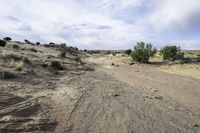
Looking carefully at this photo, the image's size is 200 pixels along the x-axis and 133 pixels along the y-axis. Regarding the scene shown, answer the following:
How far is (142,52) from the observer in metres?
46.4

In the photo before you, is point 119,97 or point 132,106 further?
point 119,97

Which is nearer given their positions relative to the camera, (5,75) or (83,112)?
(83,112)

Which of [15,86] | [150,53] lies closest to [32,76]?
[15,86]

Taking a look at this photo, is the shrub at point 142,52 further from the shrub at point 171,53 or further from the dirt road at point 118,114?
the dirt road at point 118,114

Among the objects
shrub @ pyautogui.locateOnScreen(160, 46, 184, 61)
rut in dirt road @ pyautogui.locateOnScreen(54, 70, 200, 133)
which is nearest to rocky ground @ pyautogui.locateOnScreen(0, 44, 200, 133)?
rut in dirt road @ pyautogui.locateOnScreen(54, 70, 200, 133)

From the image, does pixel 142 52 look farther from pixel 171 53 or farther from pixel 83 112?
pixel 83 112

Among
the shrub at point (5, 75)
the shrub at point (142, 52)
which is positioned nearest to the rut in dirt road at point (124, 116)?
the shrub at point (5, 75)

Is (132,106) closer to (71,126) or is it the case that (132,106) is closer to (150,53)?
(71,126)

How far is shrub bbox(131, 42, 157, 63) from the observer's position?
46.2 metres

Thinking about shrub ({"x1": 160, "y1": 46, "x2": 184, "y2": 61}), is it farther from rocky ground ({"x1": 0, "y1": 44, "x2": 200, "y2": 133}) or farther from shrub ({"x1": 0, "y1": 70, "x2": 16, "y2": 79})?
shrub ({"x1": 0, "y1": 70, "x2": 16, "y2": 79})

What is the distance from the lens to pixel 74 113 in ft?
33.7

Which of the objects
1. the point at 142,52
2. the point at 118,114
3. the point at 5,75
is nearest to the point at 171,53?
the point at 142,52

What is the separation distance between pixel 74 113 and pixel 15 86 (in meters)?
4.45

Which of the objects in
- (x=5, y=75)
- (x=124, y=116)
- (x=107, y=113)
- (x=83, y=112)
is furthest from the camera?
(x=5, y=75)
